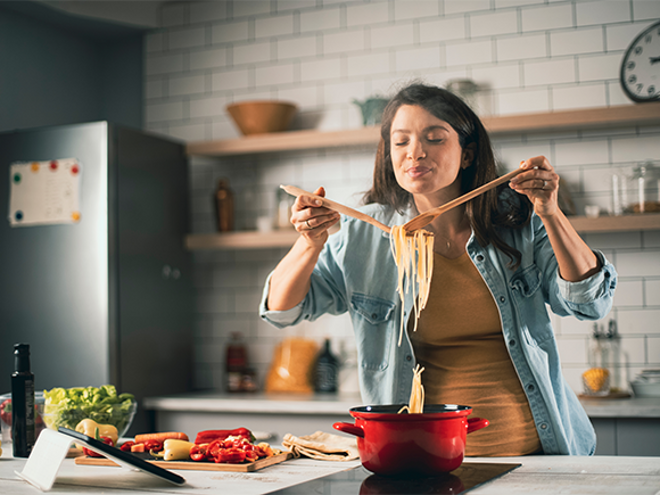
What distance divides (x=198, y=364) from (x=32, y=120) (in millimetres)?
1529

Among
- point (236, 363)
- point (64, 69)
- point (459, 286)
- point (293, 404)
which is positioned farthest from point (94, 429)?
point (64, 69)

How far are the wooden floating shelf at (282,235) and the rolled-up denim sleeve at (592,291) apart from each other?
1487 millimetres

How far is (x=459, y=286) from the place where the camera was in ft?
5.95

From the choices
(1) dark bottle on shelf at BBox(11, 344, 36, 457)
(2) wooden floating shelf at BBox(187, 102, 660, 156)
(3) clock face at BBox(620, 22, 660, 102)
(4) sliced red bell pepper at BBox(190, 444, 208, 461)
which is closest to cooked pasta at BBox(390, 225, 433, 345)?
(4) sliced red bell pepper at BBox(190, 444, 208, 461)

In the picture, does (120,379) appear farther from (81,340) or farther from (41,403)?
(41,403)

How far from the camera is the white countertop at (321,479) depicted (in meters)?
1.19

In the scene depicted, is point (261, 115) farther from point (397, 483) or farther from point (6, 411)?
point (397, 483)

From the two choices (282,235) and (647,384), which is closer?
(647,384)

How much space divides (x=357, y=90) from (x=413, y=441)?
2.75 meters

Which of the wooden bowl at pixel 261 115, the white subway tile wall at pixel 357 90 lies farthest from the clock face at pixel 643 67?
the wooden bowl at pixel 261 115

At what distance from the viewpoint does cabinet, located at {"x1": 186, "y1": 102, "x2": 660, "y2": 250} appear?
308 cm

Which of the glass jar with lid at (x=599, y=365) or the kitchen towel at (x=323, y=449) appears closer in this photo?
the kitchen towel at (x=323, y=449)

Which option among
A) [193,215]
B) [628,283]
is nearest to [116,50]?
[193,215]

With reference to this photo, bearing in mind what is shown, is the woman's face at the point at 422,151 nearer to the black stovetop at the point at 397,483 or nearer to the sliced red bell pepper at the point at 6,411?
the black stovetop at the point at 397,483
